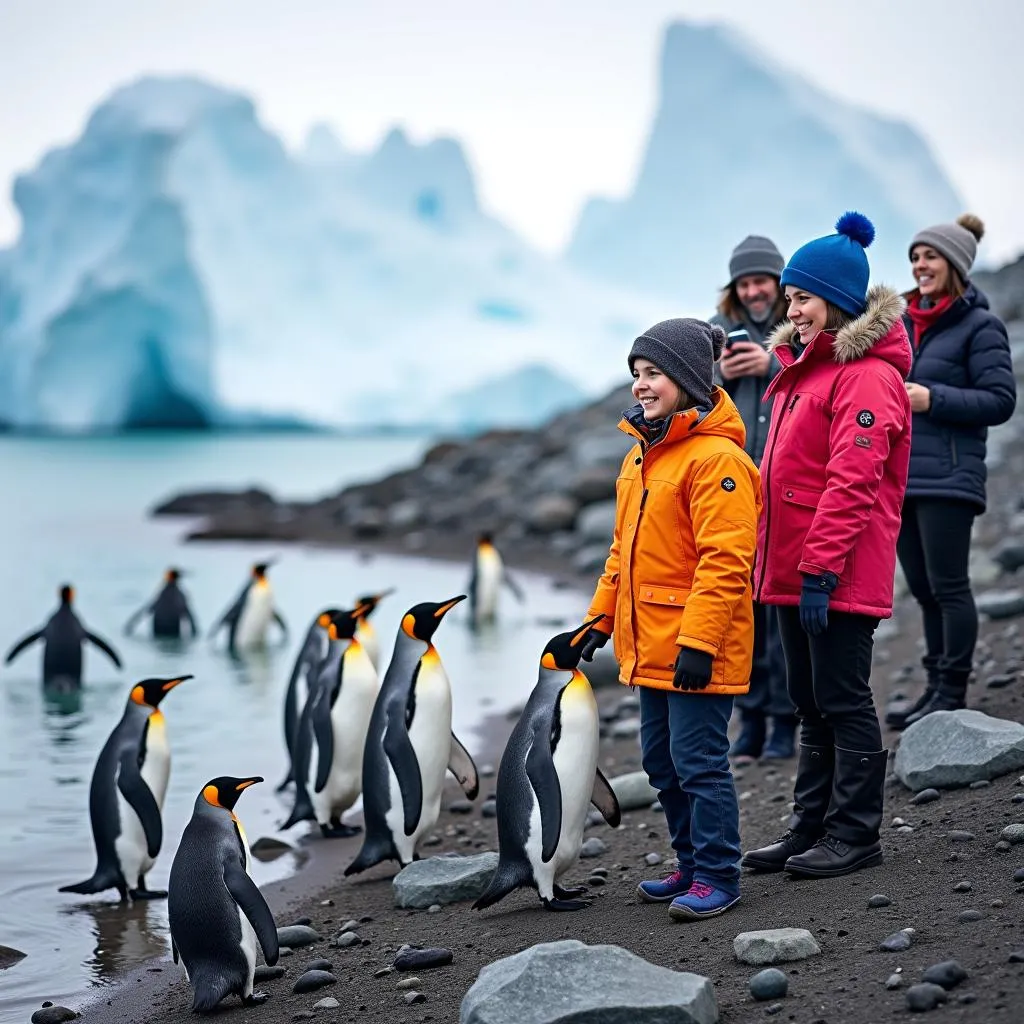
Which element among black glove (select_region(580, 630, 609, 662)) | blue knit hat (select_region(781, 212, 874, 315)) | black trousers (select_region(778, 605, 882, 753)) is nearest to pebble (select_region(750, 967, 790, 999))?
black trousers (select_region(778, 605, 882, 753))

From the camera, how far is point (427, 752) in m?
3.94

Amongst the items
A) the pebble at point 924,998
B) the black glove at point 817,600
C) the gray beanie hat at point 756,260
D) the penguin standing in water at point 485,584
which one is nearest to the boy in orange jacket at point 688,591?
the black glove at point 817,600

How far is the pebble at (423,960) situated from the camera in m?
2.84

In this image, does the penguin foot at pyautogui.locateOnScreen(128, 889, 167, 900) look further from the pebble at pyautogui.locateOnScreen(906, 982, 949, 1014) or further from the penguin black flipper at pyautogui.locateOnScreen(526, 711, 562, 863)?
the pebble at pyautogui.locateOnScreen(906, 982, 949, 1014)

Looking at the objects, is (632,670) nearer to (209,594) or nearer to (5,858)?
(5,858)

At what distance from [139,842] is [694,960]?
2220 mm

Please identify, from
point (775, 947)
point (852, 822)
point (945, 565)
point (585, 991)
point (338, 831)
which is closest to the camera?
point (585, 991)

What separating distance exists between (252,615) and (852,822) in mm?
7102

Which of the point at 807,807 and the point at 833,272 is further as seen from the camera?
the point at 807,807

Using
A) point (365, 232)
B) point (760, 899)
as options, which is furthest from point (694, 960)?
point (365, 232)

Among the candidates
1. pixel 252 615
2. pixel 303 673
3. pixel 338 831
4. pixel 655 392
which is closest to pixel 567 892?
pixel 655 392

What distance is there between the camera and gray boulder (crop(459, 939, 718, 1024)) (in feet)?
7.02

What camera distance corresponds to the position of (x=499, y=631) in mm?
9750

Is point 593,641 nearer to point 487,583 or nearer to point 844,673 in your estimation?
point 844,673
